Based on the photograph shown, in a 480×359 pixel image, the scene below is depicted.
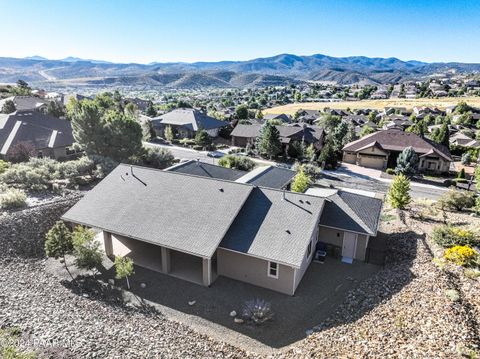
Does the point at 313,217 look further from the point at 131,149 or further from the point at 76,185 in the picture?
the point at 131,149

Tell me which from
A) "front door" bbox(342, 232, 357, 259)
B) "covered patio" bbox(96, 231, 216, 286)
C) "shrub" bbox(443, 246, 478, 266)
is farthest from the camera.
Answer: "front door" bbox(342, 232, 357, 259)

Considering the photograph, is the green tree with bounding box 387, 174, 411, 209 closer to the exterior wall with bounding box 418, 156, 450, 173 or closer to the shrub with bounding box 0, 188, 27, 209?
the exterior wall with bounding box 418, 156, 450, 173

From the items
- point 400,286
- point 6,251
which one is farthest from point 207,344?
point 6,251

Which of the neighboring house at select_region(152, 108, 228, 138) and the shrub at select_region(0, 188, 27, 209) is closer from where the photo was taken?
the shrub at select_region(0, 188, 27, 209)

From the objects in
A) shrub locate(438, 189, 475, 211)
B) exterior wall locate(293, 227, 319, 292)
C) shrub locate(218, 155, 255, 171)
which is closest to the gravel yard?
exterior wall locate(293, 227, 319, 292)

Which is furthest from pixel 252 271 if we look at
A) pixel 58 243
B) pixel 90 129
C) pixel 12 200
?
pixel 90 129

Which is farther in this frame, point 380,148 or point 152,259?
point 380,148

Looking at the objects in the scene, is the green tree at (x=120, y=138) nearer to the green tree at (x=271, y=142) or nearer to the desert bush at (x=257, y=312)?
the green tree at (x=271, y=142)
